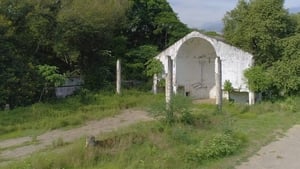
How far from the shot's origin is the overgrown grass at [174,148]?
29.1 ft

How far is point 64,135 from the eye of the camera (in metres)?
13.0

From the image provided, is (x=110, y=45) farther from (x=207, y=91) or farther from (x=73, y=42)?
(x=207, y=91)

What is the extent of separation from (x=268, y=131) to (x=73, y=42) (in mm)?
11665

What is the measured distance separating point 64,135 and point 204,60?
44.9 feet

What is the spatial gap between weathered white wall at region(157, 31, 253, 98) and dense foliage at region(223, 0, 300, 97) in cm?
86

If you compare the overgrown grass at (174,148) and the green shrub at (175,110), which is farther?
→ the green shrub at (175,110)

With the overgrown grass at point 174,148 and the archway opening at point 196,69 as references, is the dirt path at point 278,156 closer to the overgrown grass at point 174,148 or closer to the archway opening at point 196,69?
the overgrown grass at point 174,148

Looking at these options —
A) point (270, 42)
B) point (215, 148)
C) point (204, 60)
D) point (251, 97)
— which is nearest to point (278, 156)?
point (215, 148)

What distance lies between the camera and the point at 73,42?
21250 millimetres

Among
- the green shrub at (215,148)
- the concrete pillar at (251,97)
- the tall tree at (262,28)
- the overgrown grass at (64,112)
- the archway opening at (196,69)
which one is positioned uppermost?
the tall tree at (262,28)

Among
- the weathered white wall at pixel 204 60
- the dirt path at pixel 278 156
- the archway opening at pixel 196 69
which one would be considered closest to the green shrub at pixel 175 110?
the dirt path at pixel 278 156

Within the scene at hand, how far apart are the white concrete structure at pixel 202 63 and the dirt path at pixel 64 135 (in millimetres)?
5672

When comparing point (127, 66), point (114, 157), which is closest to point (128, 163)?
point (114, 157)

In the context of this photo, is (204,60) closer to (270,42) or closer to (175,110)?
(270,42)
